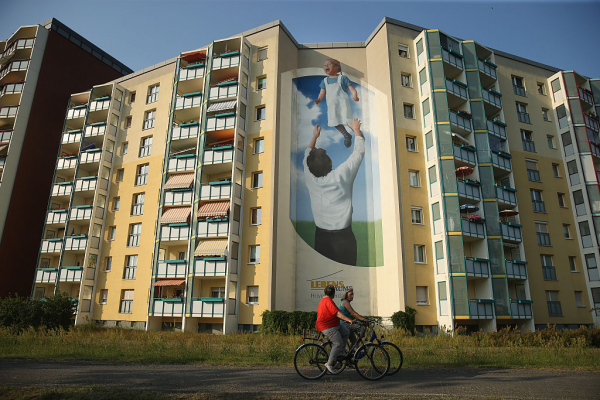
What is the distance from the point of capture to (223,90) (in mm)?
32000

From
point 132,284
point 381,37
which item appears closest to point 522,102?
point 381,37

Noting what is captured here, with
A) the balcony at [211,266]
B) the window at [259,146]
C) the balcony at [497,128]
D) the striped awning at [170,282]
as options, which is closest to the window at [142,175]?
the striped awning at [170,282]

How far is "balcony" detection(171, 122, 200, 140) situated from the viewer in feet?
106

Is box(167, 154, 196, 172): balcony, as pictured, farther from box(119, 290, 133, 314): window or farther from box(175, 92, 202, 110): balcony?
box(119, 290, 133, 314): window

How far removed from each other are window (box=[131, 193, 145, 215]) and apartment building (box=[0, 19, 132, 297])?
409 inches

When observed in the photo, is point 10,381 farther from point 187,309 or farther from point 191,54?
point 191,54

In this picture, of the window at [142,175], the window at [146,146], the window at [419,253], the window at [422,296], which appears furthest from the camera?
the window at [146,146]

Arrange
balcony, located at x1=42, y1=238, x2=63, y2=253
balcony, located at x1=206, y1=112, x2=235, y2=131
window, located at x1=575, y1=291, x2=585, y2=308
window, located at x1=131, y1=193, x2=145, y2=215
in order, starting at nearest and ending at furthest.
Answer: window, located at x1=575, y1=291, x2=585, y2=308 → balcony, located at x1=206, y1=112, x2=235, y2=131 → window, located at x1=131, y1=193, x2=145, y2=215 → balcony, located at x1=42, y1=238, x2=63, y2=253

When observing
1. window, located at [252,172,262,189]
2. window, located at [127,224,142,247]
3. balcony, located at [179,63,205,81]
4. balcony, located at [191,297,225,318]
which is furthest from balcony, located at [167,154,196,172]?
balcony, located at [191,297,225,318]

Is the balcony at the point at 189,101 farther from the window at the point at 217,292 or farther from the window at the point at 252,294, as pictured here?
the window at the point at 252,294

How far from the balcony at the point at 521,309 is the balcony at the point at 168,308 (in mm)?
21396

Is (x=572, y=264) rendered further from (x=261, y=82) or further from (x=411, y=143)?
(x=261, y=82)

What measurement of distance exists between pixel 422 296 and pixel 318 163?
11445 millimetres

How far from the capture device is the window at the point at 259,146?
99.9 ft
